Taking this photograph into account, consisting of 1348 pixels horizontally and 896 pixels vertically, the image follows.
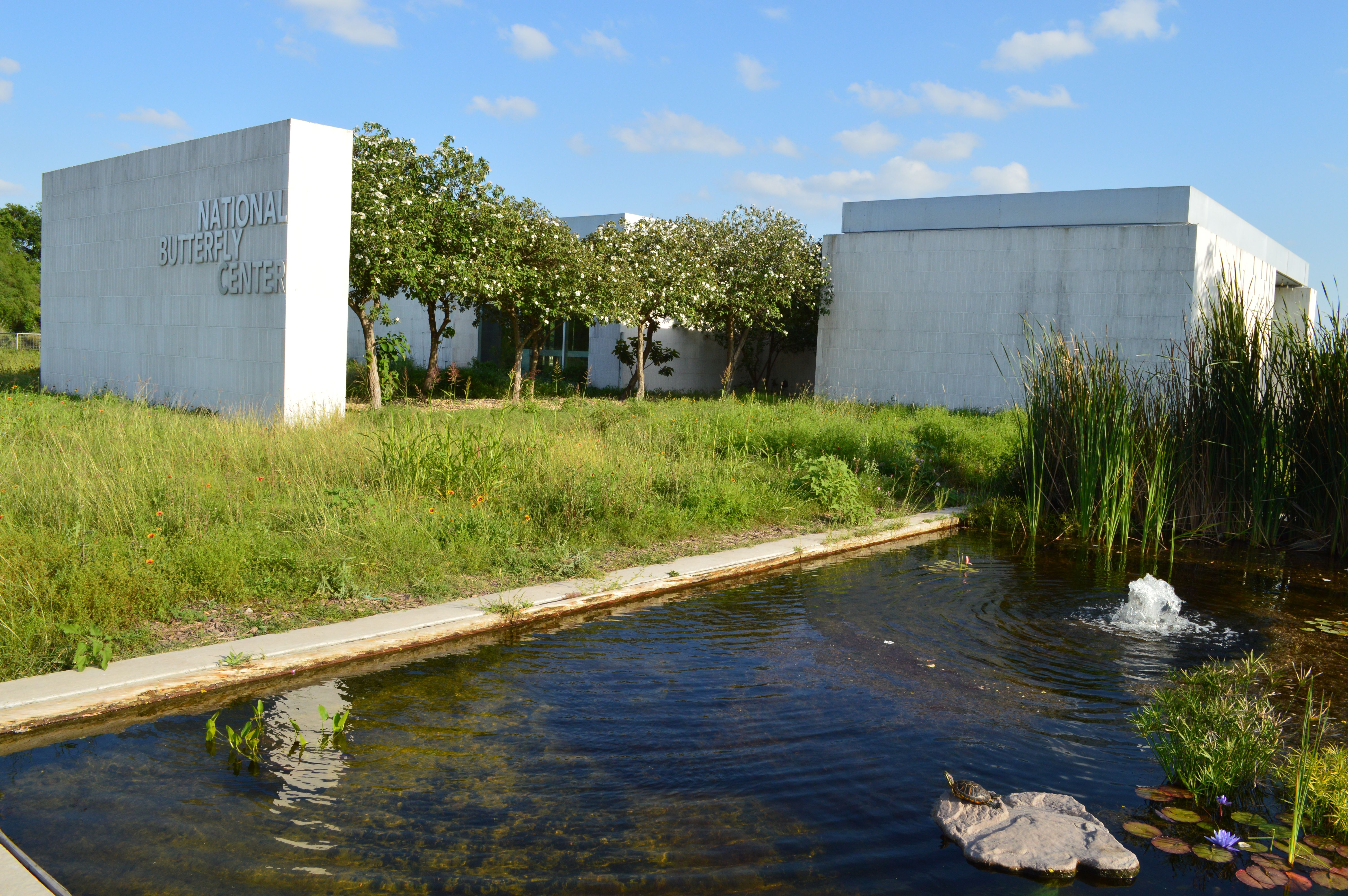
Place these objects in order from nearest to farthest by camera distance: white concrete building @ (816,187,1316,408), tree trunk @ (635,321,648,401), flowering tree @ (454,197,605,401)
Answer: flowering tree @ (454,197,605,401), white concrete building @ (816,187,1316,408), tree trunk @ (635,321,648,401)

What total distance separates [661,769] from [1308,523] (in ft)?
25.0

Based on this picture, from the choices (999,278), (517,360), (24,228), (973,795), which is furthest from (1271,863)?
(24,228)

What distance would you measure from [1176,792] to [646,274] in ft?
58.9

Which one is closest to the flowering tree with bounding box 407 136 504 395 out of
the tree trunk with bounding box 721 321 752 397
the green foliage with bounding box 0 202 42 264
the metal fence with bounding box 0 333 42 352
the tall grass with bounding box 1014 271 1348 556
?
the tree trunk with bounding box 721 321 752 397

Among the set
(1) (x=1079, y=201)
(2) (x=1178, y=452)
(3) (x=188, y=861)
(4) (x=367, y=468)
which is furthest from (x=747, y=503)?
(1) (x=1079, y=201)

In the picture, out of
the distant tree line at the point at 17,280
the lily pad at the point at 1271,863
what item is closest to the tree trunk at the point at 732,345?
the lily pad at the point at 1271,863

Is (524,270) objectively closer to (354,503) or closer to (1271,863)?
(354,503)

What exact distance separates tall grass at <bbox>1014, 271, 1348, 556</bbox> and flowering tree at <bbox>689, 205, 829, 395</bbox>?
13.2m

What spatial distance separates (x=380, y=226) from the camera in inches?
580

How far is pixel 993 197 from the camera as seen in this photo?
21750 mm

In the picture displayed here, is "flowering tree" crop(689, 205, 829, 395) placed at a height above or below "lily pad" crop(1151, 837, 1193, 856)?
above

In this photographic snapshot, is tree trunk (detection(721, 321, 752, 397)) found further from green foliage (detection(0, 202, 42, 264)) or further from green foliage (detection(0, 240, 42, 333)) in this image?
green foliage (detection(0, 202, 42, 264))

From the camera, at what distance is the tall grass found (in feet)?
27.4

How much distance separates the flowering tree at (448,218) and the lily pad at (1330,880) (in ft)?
47.2
